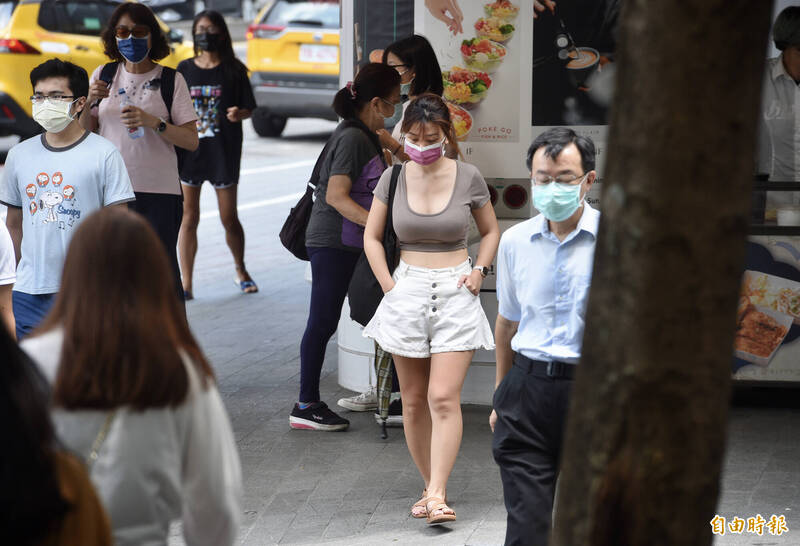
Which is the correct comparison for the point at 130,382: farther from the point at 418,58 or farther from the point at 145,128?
the point at 145,128

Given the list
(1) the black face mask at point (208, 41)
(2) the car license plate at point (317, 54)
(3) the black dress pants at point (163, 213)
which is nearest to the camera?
(3) the black dress pants at point (163, 213)

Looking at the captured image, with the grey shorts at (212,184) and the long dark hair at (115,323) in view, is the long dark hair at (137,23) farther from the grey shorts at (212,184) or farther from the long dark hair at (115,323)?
the long dark hair at (115,323)

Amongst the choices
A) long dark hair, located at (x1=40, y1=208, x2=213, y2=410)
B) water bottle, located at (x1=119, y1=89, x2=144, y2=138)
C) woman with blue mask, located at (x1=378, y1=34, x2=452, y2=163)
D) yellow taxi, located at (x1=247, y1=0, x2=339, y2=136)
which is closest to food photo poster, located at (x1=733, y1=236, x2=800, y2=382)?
woman with blue mask, located at (x1=378, y1=34, x2=452, y2=163)

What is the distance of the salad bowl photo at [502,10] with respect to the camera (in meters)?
6.44

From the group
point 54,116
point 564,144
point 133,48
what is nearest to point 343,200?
point 54,116

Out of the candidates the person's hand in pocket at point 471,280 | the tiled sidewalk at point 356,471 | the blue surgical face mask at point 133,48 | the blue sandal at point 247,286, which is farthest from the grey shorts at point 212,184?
the person's hand in pocket at point 471,280

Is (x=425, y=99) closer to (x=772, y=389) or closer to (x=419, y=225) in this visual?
(x=419, y=225)

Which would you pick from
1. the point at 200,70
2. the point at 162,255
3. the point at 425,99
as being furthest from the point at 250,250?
the point at 162,255

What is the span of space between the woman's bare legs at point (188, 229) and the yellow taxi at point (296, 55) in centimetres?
866

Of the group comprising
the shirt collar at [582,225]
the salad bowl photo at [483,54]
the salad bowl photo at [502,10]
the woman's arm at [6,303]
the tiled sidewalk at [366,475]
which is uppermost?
the salad bowl photo at [502,10]

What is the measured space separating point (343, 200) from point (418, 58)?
0.84 metres

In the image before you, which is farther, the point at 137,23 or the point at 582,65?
the point at 137,23

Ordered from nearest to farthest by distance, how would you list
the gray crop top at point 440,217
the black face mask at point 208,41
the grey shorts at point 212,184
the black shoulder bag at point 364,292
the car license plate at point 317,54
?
1. the gray crop top at point 440,217
2. the black shoulder bag at point 364,292
3. the black face mask at point 208,41
4. the grey shorts at point 212,184
5. the car license plate at point 317,54

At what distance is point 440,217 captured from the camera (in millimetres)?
5184
